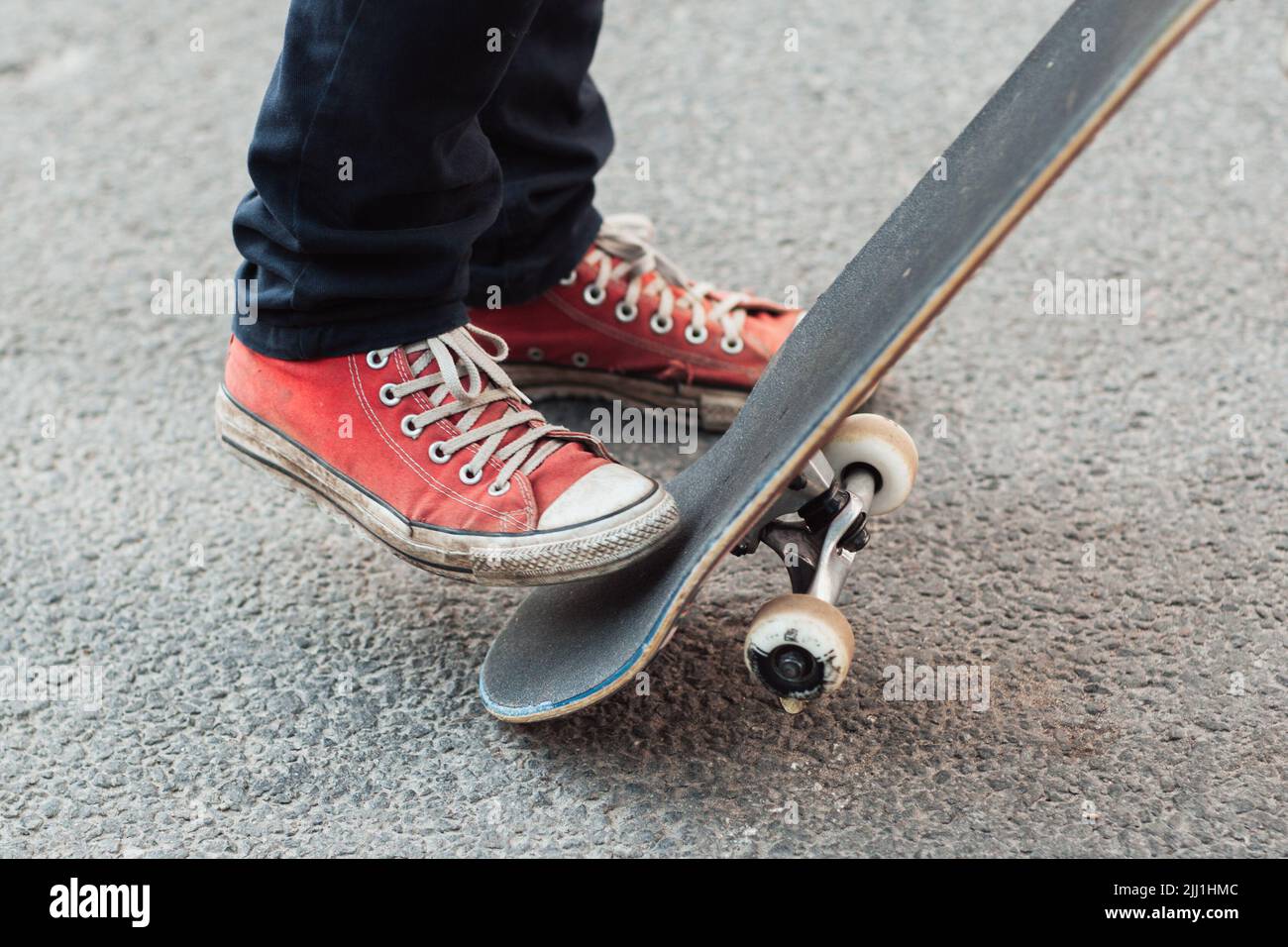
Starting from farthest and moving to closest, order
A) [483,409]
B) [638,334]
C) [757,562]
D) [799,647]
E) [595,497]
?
[638,334] < [757,562] < [483,409] < [595,497] < [799,647]

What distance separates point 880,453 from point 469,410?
0.47m

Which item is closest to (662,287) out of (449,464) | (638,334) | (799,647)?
(638,334)

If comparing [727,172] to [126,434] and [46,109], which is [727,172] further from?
[46,109]

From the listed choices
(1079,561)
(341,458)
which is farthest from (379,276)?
(1079,561)

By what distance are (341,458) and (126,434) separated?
0.62 m

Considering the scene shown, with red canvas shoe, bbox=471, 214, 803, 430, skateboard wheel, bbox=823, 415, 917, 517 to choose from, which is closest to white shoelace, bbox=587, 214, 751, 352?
red canvas shoe, bbox=471, 214, 803, 430

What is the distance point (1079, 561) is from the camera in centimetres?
174

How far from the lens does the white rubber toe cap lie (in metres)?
1.47

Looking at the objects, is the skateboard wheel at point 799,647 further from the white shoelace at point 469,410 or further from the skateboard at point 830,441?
the white shoelace at point 469,410

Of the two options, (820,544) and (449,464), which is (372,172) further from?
(820,544)

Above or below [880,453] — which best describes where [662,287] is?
above

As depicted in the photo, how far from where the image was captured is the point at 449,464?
1.55m

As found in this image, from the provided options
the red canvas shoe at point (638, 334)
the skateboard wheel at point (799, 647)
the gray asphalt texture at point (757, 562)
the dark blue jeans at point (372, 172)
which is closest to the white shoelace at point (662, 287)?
the red canvas shoe at point (638, 334)
